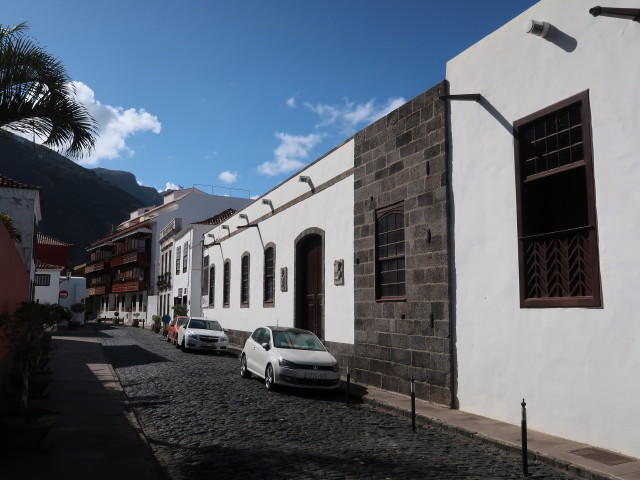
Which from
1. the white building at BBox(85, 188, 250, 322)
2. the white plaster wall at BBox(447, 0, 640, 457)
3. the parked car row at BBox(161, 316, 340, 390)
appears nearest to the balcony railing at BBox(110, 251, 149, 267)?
the white building at BBox(85, 188, 250, 322)

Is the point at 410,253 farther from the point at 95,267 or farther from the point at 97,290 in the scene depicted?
the point at 95,267

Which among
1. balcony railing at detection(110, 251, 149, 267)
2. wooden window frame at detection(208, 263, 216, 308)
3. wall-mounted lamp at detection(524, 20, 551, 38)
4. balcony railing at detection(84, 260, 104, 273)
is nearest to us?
wall-mounted lamp at detection(524, 20, 551, 38)

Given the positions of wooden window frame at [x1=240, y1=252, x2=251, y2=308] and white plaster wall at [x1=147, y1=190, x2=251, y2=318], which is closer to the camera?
wooden window frame at [x1=240, y1=252, x2=251, y2=308]

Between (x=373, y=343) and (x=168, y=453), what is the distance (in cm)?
679

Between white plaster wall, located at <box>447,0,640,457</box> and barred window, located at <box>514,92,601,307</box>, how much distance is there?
6.1 inches

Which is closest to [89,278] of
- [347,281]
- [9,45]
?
[347,281]

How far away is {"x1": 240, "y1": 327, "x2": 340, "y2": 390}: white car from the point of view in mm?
11977

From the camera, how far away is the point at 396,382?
39.1 feet

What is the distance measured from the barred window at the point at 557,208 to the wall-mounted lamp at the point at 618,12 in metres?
1.05

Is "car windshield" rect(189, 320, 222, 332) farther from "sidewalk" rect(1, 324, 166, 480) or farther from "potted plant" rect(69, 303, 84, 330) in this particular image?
"potted plant" rect(69, 303, 84, 330)

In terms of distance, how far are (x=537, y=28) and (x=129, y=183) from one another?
192898 mm

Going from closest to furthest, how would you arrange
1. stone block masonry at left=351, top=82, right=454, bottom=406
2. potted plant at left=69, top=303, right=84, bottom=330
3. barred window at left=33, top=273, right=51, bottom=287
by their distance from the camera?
1. stone block masonry at left=351, top=82, right=454, bottom=406
2. potted plant at left=69, top=303, right=84, bottom=330
3. barred window at left=33, top=273, right=51, bottom=287

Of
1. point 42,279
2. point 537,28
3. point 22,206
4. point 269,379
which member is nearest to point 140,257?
point 42,279

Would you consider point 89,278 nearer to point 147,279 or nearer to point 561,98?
point 147,279
